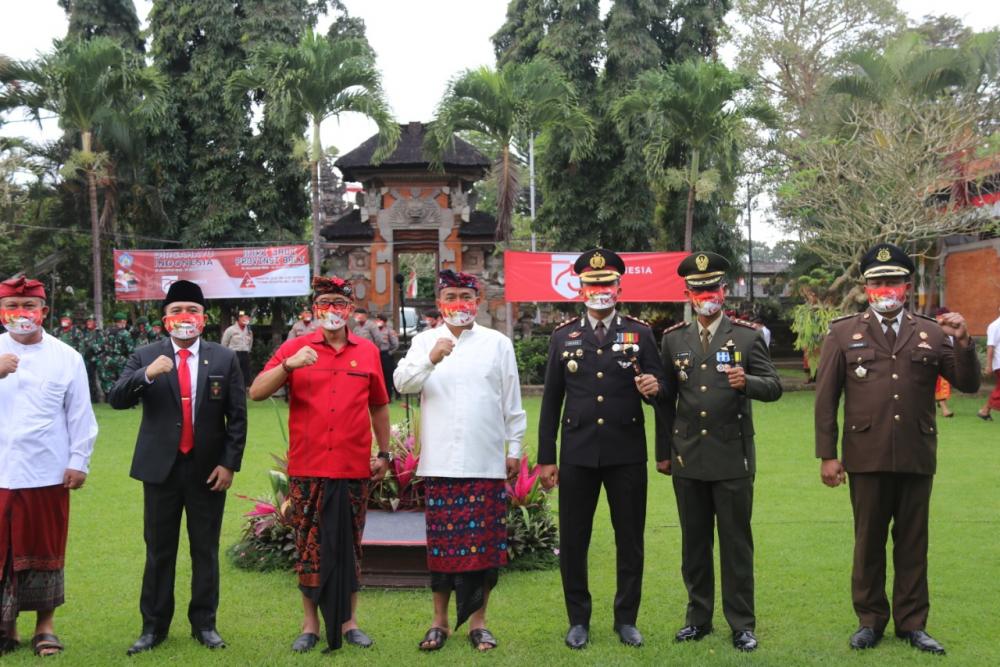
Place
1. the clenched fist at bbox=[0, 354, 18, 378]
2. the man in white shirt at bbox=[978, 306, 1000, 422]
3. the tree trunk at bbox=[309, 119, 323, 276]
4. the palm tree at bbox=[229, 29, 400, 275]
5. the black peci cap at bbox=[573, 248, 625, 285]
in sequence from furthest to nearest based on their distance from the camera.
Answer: the tree trunk at bbox=[309, 119, 323, 276] < the palm tree at bbox=[229, 29, 400, 275] < the man in white shirt at bbox=[978, 306, 1000, 422] < the black peci cap at bbox=[573, 248, 625, 285] < the clenched fist at bbox=[0, 354, 18, 378]

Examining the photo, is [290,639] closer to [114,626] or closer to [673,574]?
[114,626]

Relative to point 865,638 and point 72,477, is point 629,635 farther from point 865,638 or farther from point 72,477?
point 72,477

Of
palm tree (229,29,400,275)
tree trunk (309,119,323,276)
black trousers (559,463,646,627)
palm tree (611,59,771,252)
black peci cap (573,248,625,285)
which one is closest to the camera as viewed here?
black trousers (559,463,646,627)

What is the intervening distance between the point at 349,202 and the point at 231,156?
57.7 ft

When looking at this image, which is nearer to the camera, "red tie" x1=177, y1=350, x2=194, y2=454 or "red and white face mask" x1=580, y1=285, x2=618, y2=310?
"red tie" x1=177, y1=350, x2=194, y2=454

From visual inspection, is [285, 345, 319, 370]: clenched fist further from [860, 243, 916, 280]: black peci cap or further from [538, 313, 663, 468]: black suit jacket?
[860, 243, 916, 280]: black peci cap

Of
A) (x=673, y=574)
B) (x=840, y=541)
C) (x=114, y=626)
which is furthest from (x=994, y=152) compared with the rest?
(x=114, y=626)

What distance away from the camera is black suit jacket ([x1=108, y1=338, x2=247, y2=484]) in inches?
194

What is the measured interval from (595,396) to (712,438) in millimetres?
648

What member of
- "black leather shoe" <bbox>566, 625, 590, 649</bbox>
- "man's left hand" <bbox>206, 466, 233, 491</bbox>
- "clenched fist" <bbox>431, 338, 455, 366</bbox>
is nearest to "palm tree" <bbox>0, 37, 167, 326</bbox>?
"man's left hand" <bbox>206, 466, 233, 491</bbox>

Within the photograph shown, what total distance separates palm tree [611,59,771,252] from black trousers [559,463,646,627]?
15.3m

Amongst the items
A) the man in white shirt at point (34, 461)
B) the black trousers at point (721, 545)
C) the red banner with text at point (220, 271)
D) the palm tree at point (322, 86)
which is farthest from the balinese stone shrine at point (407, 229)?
the man in white shirt at point (34, 461)

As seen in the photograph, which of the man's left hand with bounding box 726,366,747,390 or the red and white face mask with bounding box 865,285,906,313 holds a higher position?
the red and white face mask with bounding box 865,285,906,313

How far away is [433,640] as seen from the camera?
4949 mm
